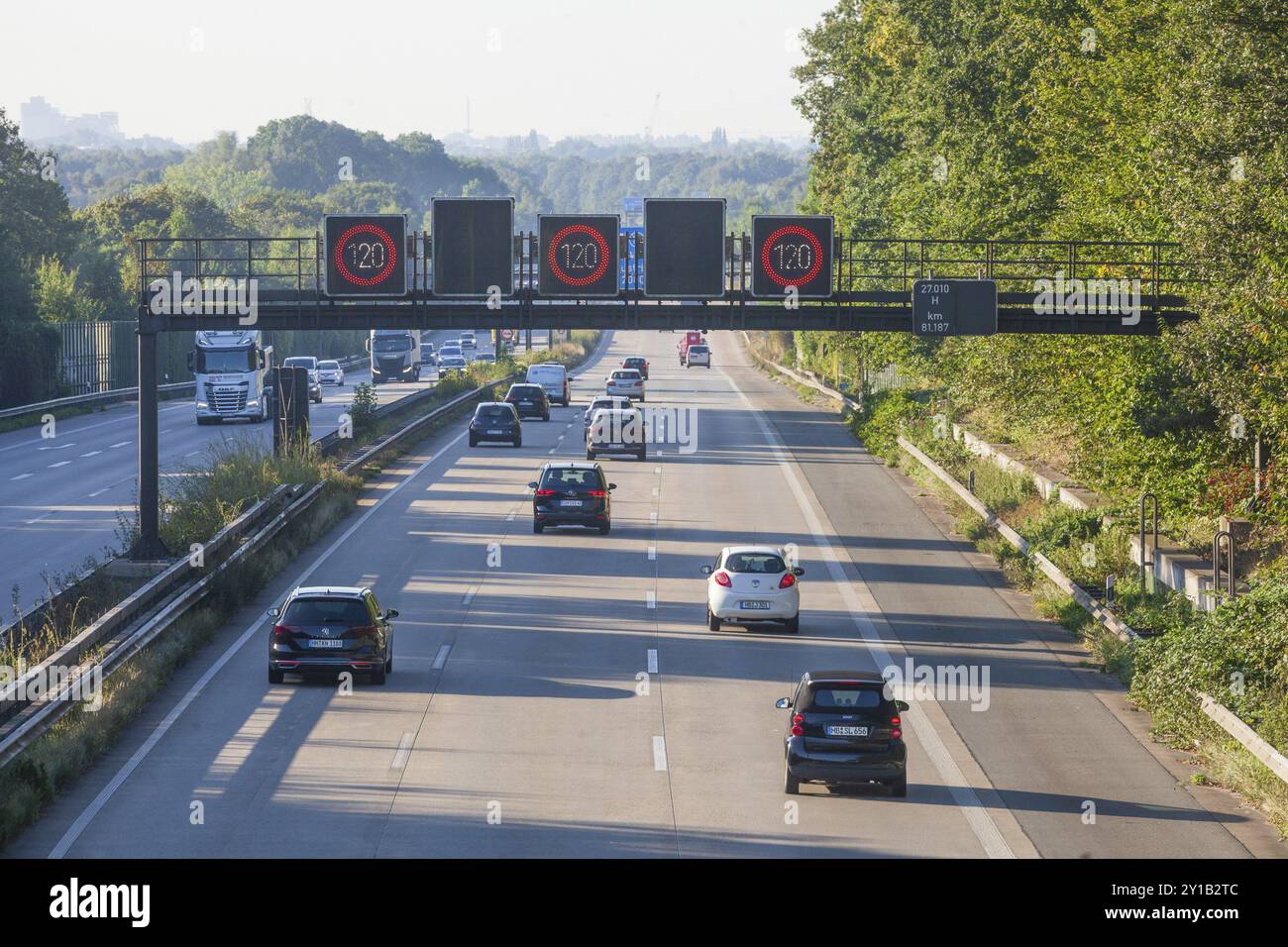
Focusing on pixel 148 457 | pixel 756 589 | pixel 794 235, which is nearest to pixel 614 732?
pixel 756 589

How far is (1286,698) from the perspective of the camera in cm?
2064

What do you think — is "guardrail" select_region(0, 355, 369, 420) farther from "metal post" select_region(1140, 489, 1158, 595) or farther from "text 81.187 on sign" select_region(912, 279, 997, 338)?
"metal post" select_region(1140, 489, 1158, 595)

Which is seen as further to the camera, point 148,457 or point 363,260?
point 363,260

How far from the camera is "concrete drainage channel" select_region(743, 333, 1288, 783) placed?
1911 cm

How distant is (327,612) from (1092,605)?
13.7 meters

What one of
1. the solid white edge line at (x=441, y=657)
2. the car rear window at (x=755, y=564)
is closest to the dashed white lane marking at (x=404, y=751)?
the solid white edge line at (x=441, y=657)

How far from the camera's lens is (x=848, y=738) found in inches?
739

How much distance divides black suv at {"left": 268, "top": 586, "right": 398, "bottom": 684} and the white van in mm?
56624

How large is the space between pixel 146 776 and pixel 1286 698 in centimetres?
1360

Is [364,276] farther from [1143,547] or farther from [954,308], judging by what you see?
[1143,547]

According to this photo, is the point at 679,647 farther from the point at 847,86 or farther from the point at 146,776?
the point at 847,86

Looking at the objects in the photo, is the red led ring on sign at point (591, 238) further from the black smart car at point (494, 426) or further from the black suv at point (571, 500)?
the black smart car at point (494, 426)

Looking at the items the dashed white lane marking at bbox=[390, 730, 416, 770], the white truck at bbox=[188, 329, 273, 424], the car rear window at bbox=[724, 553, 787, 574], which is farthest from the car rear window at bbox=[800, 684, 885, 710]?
the white truck at bbox=[188, 329, 273, 424]

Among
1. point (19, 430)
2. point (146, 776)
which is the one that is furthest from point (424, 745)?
point (19, 430)
